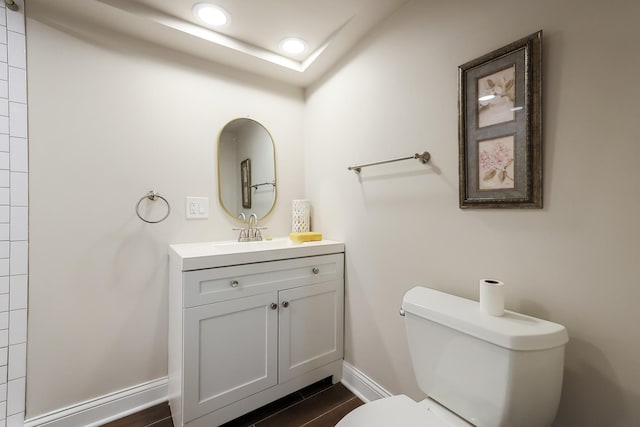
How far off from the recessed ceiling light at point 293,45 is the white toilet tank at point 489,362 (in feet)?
5.33

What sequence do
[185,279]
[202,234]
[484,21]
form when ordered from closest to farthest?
[484,21] < [185,279] < [202,234]

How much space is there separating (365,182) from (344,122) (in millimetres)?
445

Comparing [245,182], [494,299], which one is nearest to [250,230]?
[245,182]

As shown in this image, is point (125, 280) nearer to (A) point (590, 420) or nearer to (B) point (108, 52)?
(B) point (108, 52)

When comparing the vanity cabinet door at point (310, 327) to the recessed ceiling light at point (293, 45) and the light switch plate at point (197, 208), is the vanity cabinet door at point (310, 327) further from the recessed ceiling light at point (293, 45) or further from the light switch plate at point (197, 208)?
the recessed ceiling light at point (293, 45)

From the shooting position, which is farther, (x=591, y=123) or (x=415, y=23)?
(x=415, y=23)

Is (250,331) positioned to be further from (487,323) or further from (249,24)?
(249,24)

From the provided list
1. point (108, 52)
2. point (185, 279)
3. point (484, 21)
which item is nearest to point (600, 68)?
point (484, 21)

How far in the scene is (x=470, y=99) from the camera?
106cm

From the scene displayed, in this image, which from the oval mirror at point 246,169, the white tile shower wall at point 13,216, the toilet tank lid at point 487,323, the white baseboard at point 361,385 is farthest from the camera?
the oval mirror at point 246,169

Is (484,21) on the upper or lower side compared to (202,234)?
upper

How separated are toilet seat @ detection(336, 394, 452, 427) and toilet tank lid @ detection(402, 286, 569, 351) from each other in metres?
0.30

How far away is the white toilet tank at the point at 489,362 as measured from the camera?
75 centimetres

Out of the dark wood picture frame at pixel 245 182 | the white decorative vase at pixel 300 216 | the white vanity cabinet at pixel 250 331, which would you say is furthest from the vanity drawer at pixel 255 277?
the dark wood picture frame at pixel 245 182
